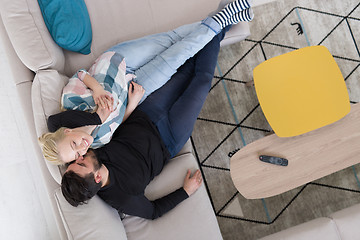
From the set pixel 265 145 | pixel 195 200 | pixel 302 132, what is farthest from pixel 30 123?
pixel 302 132

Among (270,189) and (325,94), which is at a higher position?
(325,94)

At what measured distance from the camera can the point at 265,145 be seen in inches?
66.7

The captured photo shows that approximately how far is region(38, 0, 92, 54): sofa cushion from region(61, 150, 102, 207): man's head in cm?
77

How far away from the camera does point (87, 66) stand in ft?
6.04

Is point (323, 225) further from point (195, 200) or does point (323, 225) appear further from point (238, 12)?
point (238, 12)

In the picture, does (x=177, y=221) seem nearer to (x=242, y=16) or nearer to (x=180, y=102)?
(x=180, y=102)

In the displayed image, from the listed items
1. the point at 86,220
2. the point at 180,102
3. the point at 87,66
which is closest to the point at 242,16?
the point at 180,102

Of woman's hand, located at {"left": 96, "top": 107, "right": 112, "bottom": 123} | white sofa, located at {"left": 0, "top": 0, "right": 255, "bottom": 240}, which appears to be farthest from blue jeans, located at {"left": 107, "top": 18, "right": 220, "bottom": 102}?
woman's hand, located at {"left": 96, "top": 107, "right": 112, "bottom": 123}

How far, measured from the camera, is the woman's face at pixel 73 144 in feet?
4.08

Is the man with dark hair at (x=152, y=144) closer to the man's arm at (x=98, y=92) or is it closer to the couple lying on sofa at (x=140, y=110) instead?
the couple lying on sofa at (x=140, y=110)

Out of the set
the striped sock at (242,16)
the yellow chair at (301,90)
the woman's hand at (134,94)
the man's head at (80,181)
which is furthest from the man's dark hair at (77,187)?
the striped sock at (242,16)

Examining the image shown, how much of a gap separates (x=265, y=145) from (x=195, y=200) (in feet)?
1.78

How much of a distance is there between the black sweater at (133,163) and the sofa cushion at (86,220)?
0.09 m

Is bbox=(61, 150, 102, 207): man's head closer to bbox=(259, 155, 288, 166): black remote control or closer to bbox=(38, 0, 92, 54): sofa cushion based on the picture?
bbox=(38, 0, 92, 54): sofa cushion
